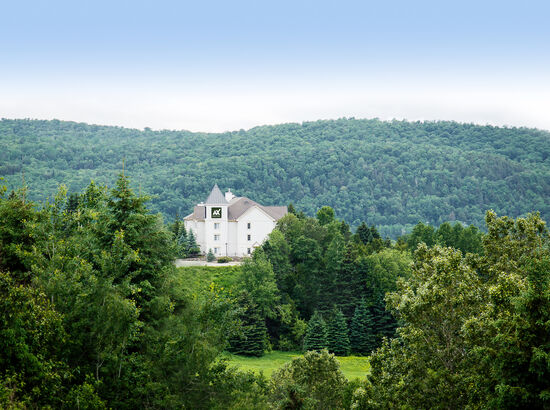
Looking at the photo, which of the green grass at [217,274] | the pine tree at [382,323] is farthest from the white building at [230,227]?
the pine tree at [382,323]

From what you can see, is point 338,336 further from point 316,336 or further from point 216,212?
point 216,212

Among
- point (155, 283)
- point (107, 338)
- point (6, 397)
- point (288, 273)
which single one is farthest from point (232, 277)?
point (6, 397)

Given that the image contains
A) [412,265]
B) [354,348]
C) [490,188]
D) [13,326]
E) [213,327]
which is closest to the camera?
[13,326]

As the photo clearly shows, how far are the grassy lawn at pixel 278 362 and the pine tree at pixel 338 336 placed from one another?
1.33 metres

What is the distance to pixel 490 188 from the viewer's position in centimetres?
15988

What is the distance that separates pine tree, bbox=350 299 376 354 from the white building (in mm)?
14845

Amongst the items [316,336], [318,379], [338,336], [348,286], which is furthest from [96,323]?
[348,286]

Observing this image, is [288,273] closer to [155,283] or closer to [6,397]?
[155,283]

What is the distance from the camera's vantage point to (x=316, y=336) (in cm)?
5325

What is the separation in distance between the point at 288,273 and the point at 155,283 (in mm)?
37284

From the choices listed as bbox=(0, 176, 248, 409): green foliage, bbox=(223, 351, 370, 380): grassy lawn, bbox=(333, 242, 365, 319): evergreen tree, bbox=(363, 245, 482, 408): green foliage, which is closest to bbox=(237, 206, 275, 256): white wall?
bbox=(333, 242, 365, 319): evergreen tree

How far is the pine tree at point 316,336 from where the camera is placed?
173 ft

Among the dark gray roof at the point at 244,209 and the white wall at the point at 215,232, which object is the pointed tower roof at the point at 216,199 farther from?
the dark gray roof at the point at 244,209

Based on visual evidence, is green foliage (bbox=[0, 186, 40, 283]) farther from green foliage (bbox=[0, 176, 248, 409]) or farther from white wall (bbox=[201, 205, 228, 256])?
white wall (bbox=[201, 205, 228, 256])
